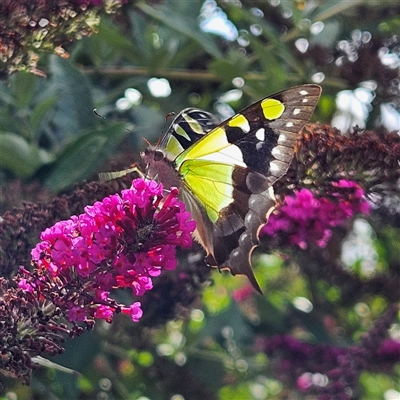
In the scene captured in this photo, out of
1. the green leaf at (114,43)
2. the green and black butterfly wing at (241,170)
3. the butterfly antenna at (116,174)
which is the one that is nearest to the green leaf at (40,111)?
the green leaf at (114,43)

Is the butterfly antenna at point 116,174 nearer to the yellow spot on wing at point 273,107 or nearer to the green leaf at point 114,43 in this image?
the yellow spot on wing at point 273,107

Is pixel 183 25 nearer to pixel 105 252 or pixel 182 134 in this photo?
→ pixel 182 134

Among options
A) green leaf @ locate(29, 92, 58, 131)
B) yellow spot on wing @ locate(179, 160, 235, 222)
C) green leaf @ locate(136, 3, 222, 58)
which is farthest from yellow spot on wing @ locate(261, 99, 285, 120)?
green leaf @ locate(136, 3, 222, 58)

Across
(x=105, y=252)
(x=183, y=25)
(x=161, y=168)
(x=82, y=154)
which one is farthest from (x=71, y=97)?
(x=105, y=252)

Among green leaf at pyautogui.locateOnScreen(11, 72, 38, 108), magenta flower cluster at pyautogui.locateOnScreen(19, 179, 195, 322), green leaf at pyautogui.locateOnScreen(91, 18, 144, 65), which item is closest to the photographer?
magenta flower cluster at pyautogui.locateOnScreen(19, 179, 195, 322)

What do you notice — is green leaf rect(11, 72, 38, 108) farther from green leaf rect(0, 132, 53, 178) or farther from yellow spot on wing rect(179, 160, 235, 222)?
yellow spot on wing rect(179, 160, 235, 222)
